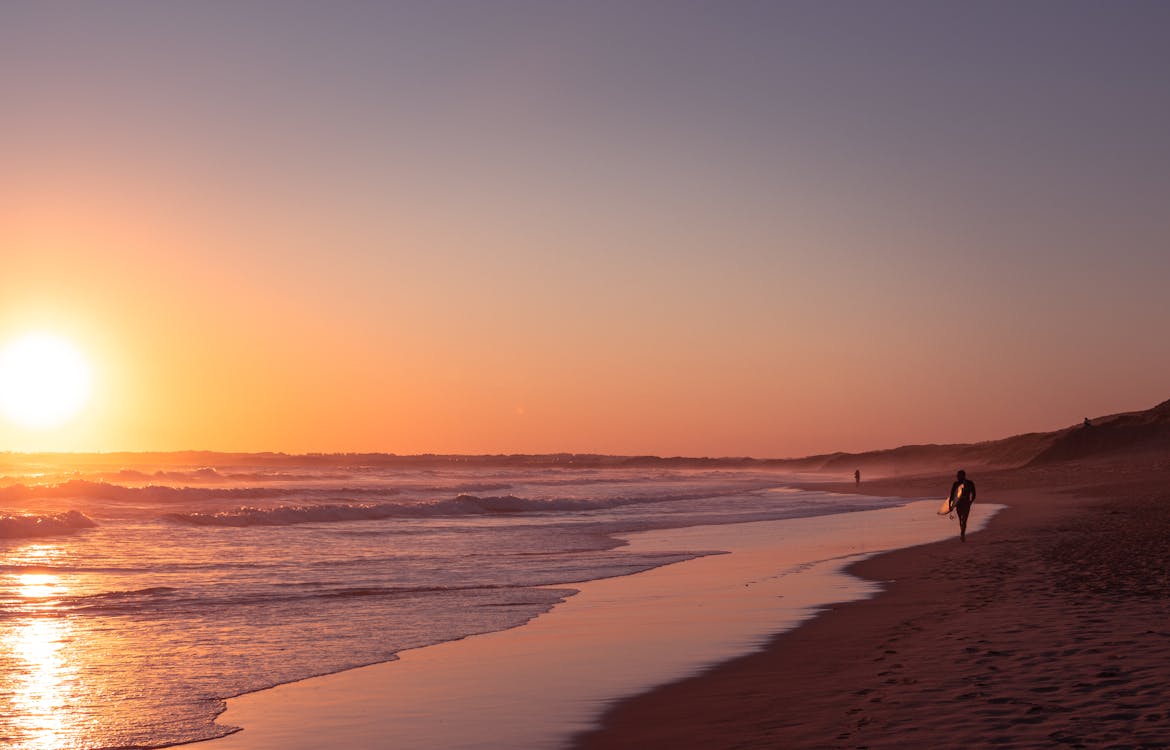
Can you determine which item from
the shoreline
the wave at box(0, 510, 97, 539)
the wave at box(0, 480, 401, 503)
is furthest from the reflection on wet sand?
the wave at box(0, 480, 401, 503)

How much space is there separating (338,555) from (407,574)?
455 centimetres

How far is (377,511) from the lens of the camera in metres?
42.3

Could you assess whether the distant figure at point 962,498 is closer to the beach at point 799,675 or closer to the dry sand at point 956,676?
the beach at point 799,675

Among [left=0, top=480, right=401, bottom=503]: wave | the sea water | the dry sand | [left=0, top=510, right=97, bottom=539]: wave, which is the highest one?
[left=0, top=480, right=401, bottom=503]: wave

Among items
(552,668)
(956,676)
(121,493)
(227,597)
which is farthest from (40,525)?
(956,676)

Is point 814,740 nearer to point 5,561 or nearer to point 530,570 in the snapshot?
point 530,570

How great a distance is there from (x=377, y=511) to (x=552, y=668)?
32836 millimetres

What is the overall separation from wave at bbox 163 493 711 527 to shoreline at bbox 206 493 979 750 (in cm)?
2095

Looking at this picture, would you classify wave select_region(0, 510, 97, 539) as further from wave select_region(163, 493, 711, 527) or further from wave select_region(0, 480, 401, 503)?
wave select_region(0, 480, 401, 503)

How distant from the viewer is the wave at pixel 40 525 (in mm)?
28781

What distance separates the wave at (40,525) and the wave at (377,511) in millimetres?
3539

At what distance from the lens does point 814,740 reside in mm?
7117

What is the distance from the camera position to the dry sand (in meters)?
7.11

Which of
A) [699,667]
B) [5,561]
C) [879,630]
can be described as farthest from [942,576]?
[5,561]
